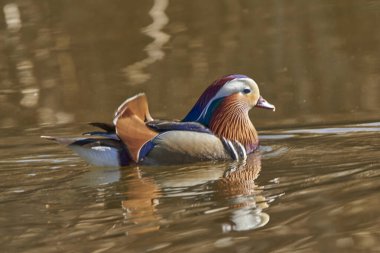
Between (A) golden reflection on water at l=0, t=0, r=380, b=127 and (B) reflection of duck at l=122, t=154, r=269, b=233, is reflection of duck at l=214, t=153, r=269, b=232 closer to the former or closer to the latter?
(B) reflection of duck at l=122, t=154, r=269, b=233

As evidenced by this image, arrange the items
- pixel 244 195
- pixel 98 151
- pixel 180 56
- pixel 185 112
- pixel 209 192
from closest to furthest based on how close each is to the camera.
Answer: pixel 244 195 → pixel 209 192 → pixel 98 151 → pixel 185 112 → pixel 180 56

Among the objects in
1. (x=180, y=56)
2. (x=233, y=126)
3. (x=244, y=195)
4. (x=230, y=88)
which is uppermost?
(x=180, y=56)

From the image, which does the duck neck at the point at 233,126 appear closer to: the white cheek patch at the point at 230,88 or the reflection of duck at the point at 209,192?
the white cheek patch at the point at 230,88

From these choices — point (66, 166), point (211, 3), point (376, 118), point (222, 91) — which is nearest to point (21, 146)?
point (66, 166)

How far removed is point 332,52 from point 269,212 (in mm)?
5355

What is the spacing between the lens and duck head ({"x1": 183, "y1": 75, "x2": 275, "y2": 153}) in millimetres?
8016

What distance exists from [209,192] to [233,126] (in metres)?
1.51

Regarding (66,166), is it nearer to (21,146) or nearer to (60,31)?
(21,146)

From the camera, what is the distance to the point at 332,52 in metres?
11.0

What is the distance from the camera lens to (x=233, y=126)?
8055 mm

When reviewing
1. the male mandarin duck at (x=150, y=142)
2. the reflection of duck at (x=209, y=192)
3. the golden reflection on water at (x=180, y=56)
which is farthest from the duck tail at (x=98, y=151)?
the golden reflection on water at (x=180, y=56)

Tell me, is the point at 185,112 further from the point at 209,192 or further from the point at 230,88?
the point at 209,192

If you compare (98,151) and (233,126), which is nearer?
(98,151)

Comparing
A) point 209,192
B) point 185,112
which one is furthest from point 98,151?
point 185,112
